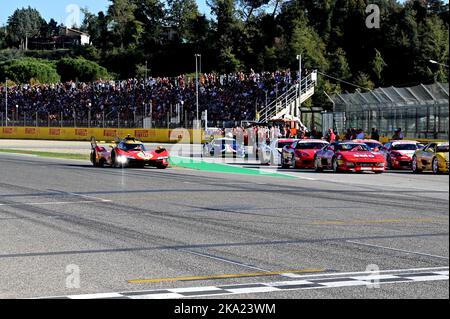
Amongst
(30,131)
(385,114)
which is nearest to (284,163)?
(385,114)

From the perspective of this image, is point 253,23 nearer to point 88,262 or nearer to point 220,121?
point 220,121

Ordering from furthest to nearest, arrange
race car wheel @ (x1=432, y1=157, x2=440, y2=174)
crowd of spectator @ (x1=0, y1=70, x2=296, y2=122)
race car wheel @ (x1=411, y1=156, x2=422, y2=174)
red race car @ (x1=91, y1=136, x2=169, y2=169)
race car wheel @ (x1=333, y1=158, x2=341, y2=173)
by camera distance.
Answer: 1. crowd of spectator @ (x1=0, y1=70, x2=296, y2=122)
2. red race car @ (x1=91, y1=136, x2=169, y2=169)
3. race car wheel @ (x1=333, y1=158, x2=341, y2=173)
4. race car wheel @ (x1=411, y1=156, x2=422, y2=174)
5. race car wheel @ (x1=432, y1=157, x2=440, y2=174)

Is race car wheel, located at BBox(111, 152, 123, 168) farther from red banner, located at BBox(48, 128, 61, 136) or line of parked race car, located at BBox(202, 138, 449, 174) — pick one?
red banner, located at BBox(48, 128, 61, 136)

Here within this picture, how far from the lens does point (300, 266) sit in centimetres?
988

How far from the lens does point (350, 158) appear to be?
30609 millimetres

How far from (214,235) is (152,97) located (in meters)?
53.3

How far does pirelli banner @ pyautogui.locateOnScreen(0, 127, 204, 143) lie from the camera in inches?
2428

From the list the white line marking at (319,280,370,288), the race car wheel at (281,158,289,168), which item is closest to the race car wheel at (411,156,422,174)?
the race car wheel at (281,158,289,168)

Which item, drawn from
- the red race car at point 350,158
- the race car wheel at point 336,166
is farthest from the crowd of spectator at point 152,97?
the race car wheel at point 336,166

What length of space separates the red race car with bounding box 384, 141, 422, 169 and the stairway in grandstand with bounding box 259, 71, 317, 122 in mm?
22339

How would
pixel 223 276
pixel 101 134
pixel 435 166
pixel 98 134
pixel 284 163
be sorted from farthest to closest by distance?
pixel 98 134
pixel 101 134
pixel 284 163
pixel 435 166
pixel 223 276

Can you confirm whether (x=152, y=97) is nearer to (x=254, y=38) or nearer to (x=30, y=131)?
(x=30, y=131)

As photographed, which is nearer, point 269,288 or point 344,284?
point 269,288
